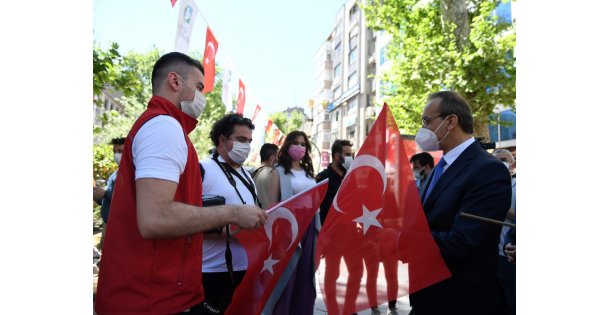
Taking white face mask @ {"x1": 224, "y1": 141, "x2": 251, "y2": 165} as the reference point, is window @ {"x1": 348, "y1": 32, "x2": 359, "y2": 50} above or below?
above

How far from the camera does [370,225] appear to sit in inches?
102

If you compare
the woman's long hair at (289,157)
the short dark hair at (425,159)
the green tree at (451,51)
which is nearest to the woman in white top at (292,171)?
the woman's long hair at (289,157)

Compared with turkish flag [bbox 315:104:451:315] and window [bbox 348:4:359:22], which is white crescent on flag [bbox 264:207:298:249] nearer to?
turkish flag [bbox 315:104:451:315]

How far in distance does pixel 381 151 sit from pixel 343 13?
175 ft

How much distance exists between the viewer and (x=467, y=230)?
7.40 ft

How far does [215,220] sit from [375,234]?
1.03m

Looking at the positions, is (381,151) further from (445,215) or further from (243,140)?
(243,140)

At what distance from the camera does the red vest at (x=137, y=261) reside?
5.99 feet

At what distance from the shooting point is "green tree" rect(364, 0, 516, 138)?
43.7 feet

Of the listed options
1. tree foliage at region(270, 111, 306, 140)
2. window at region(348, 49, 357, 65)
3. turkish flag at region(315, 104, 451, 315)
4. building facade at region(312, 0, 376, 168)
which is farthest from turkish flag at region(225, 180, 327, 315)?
tree foliage at region(270, 111, 306, 140)

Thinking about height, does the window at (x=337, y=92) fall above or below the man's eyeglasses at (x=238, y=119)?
above

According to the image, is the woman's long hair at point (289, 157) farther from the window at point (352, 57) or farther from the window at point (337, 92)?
the window at point (337, 92)

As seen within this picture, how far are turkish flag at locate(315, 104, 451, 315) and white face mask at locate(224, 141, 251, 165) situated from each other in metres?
1.22

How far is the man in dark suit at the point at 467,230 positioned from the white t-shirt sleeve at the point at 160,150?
136 cm
